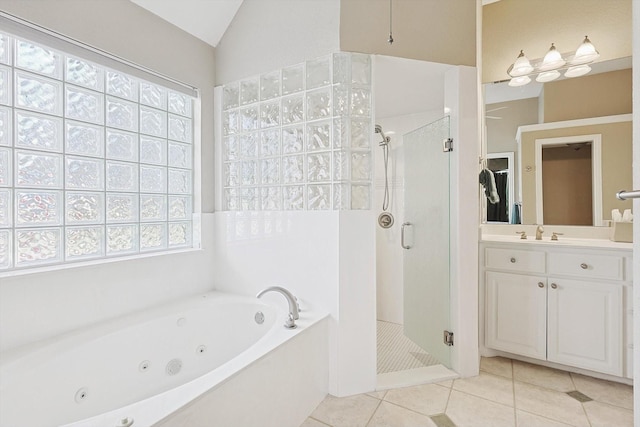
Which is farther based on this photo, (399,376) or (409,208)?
(409,208)

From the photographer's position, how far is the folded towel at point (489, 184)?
246 centimetres

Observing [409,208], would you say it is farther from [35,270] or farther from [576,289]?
[35,270]

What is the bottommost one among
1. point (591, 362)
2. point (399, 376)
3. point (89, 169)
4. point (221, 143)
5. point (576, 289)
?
point (399, 376)

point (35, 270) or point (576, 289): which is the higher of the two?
point (35, 270)

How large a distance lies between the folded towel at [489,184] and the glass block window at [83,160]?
5.68 feet

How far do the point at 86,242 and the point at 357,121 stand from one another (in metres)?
1.71

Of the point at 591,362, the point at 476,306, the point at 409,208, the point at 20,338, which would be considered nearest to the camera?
the point at 20,338

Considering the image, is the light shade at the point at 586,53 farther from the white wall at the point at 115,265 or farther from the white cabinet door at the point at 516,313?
the white wall at the point at 115,265

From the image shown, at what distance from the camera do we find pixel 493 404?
1772 mm

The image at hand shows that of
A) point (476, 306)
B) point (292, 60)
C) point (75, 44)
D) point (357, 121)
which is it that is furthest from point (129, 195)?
point (476, 306)

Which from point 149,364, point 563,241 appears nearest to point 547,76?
point 563,241

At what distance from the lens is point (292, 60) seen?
6.53ft

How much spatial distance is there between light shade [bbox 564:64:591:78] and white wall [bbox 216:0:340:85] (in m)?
1.82

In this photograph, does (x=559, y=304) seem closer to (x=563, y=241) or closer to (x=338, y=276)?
(x=563, y=241)
